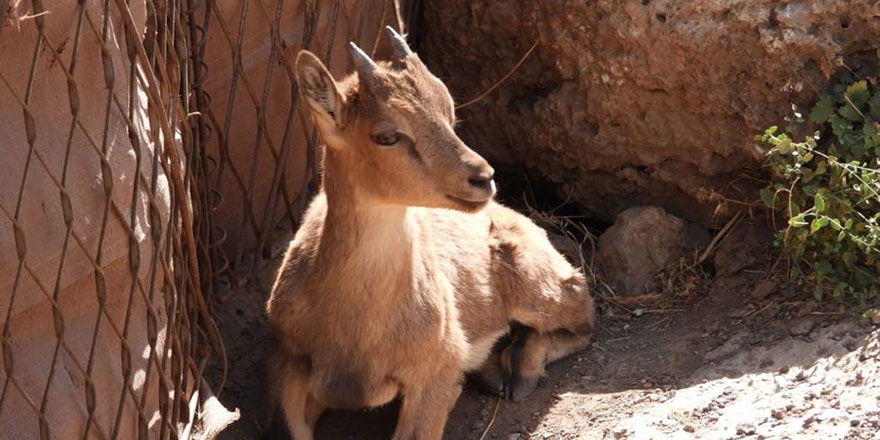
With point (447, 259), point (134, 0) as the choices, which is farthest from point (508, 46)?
point (134, 0)

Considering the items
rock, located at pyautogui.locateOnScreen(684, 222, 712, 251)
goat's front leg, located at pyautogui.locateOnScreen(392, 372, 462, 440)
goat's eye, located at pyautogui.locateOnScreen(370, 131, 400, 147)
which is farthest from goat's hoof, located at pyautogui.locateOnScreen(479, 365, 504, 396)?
goat's eye, located at pyautogui.locateOnScreen(370, 131, 400, 147)

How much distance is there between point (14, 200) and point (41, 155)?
0.18m

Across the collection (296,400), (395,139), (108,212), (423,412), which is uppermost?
(108,212)

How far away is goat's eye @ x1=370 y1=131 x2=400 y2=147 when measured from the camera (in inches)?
203

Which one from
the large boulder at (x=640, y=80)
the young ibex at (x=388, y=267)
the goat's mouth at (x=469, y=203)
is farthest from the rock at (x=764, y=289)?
the goat's mouth at (x=469, y=203)

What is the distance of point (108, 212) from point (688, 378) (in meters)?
3.03

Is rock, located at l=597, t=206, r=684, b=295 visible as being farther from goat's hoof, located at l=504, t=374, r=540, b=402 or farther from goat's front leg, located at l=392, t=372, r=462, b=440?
goat's front leg, located at l=392, t=372, r=462, b=440

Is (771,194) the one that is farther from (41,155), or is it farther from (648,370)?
(41,155)

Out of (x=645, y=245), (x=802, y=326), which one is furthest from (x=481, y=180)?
(x=645, y=245)

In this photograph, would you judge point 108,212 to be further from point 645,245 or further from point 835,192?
point 645,245

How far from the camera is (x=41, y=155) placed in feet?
13.6

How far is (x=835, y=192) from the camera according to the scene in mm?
6129

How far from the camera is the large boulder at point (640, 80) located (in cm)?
648

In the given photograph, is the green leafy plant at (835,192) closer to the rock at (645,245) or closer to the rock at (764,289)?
the rock at (764,289)
